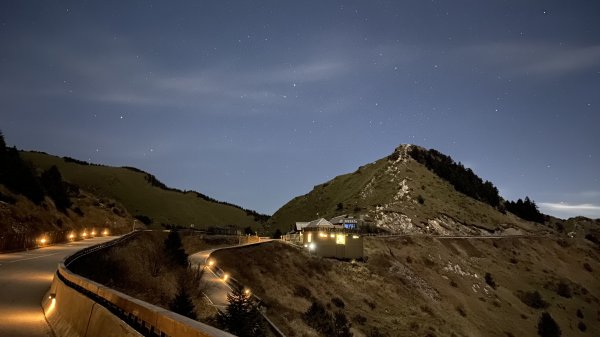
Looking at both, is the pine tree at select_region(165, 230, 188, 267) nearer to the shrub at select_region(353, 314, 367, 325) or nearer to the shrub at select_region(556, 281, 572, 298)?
the shrub at select_region(353, 314, 367, 325)

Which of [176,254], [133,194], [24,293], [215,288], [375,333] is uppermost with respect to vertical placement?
[133,194]

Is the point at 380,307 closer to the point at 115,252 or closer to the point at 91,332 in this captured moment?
the point at 115,252

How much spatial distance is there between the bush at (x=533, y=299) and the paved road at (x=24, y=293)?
68396 millimetres

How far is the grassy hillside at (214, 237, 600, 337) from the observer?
47375mm

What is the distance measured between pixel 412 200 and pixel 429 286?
51.1 meters

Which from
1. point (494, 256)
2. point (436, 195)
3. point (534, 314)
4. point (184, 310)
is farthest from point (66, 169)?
point (184, 310)

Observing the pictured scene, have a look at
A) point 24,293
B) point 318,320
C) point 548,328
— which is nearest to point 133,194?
point 548,328

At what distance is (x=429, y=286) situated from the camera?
68.0 metres

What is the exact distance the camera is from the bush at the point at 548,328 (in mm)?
60156

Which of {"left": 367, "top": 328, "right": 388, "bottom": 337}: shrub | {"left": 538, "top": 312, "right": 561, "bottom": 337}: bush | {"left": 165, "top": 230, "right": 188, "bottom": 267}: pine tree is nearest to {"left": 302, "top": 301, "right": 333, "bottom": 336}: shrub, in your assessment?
{"left": 367, "top": 328, "right": 388, "bottom": 337}: shrub

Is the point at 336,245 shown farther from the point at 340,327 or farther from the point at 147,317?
the point at 147,317

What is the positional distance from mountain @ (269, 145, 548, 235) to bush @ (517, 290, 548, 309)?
97.9 feet

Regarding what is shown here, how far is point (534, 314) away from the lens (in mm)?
67688

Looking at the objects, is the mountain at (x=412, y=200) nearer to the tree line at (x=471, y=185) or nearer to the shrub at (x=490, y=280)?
the tree line at (x=471, y=185)
